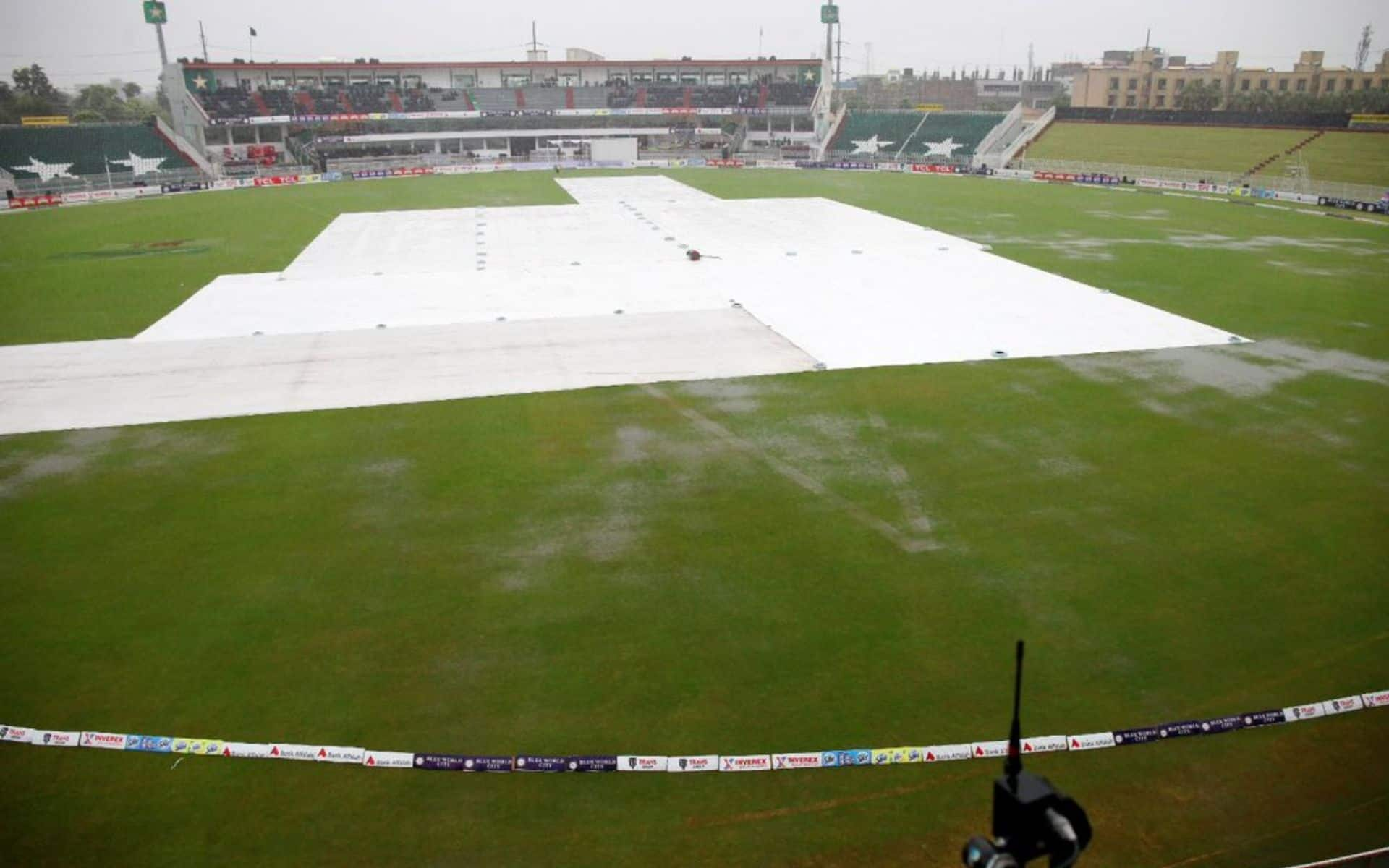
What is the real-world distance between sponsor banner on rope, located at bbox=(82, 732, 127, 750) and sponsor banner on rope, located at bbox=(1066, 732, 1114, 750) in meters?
9.15

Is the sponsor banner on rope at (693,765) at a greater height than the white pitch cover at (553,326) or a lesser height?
lesser

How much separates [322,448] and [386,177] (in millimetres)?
62662

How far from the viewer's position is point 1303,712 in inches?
368

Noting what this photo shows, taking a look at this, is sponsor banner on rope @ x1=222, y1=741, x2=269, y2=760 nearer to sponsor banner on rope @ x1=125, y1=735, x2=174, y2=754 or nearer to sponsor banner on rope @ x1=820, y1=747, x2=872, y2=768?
sponsor banner on rope @ x1=125, y1=735, x2=174, y2=754

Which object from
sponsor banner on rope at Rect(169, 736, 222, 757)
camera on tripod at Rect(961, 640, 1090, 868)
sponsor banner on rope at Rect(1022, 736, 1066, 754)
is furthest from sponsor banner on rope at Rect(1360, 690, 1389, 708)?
sponsor banner on rope at Rect(169, 736, 222, 757)

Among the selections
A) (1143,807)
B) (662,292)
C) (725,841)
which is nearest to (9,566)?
(725,841)

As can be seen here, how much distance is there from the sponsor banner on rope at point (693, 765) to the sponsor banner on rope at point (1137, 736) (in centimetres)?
388

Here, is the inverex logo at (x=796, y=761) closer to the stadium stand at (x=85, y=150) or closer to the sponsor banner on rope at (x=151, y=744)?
the sponsor banner on rope at (x=151, y=744)

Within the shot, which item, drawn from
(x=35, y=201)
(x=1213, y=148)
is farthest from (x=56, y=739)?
(x=1213, y=148)

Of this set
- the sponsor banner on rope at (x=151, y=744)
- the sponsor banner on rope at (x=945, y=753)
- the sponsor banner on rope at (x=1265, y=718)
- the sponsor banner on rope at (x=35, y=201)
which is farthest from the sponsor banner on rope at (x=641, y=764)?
the sponsor banner on rope at (x=35, y=201)

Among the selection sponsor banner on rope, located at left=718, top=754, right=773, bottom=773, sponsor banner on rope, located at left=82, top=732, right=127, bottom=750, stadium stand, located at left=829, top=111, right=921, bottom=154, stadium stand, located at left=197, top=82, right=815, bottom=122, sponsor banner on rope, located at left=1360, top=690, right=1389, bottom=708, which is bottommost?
sponsor banner on rope, located at left=82, top=732, right=127, bottom=750

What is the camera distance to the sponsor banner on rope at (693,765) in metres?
8.62

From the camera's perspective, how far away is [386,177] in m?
73.3

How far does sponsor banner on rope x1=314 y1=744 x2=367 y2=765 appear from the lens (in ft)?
28.7
